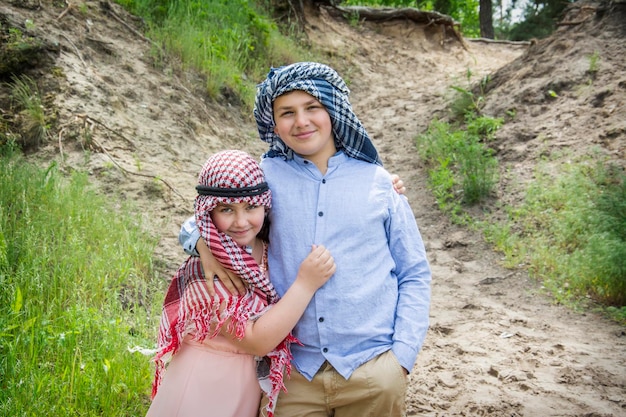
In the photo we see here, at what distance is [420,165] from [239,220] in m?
5.81

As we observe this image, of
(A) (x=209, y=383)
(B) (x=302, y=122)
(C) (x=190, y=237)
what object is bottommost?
(A) (x=209, y=383)

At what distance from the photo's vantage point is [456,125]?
8.00 m

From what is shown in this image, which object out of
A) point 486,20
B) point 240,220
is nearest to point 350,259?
point 240,220

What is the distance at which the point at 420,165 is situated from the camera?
302 inches

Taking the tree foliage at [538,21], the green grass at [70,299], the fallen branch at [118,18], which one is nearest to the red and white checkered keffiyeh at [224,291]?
the green grass at [70,299]

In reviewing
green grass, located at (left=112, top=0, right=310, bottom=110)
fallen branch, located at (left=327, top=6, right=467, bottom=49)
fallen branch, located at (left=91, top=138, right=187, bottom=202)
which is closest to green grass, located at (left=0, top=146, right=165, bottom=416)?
fallen branch, located at (left=91, top=138, right=187, bottom=202)

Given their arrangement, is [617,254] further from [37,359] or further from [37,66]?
[37,66]

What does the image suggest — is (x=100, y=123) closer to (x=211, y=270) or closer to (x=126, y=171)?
(x=126, y=171)

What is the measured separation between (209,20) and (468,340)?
6335mm

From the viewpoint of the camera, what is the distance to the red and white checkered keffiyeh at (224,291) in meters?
2.15

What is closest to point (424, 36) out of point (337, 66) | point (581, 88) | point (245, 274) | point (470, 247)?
point (337, 66)

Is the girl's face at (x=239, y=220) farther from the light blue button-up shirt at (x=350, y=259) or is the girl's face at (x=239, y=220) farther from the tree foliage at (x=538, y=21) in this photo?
the tree foliage at (x=538, y=21)

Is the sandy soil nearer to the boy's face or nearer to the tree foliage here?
the boy's face

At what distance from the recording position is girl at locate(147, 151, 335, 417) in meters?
2.12
